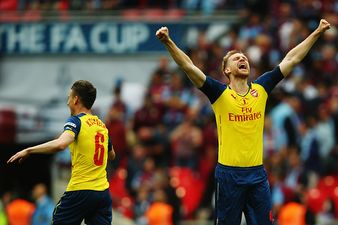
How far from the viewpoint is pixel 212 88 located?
11.1 meters

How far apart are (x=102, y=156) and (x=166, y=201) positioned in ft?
23.5

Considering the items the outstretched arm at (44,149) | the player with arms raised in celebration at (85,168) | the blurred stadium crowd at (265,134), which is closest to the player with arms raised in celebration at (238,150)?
the player with arms raised in celebration at (85,168)

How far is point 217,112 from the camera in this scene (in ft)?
36.8

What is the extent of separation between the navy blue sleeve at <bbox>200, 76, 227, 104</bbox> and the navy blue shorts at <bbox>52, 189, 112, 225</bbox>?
1.41 metres

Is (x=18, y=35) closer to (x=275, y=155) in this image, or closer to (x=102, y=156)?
(x=275, y=155)

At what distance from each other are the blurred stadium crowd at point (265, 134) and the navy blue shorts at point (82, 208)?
6220mm

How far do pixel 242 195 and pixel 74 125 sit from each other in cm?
183

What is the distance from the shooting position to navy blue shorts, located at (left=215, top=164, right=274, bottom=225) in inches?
436

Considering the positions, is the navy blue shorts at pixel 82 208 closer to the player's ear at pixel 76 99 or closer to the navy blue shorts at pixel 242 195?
the player's ear at pixel 76 99

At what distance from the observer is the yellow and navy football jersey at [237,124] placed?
11086 millimetres

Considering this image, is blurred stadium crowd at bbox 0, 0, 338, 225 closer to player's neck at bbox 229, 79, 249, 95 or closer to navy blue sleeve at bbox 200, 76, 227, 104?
player's neck at bbox 229, 79, 249, 95

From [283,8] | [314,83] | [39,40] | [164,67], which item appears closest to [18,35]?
[39,40]

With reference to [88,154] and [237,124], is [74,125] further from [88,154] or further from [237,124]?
[237,124]

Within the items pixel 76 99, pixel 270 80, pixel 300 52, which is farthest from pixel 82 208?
pixel 300 52
